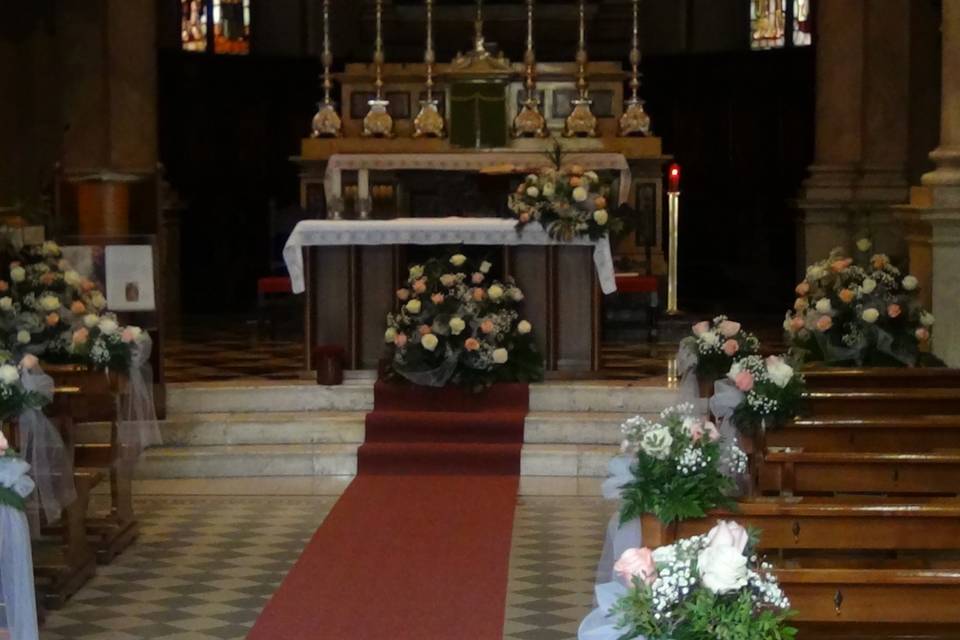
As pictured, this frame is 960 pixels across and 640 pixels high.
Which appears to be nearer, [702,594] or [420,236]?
[702,594]

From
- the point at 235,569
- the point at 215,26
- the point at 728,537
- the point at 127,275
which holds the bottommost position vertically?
the point at 235,569

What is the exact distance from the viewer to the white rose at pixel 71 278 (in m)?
9.77

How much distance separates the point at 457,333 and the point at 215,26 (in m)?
9.02

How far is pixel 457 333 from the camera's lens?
1123 cm

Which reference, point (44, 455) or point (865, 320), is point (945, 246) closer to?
point (865, 320)

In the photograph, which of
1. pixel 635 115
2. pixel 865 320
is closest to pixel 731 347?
pixel 865 320

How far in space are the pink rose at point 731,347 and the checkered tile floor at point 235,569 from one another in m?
1.12

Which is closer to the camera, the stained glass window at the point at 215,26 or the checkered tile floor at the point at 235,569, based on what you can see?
the checkered tile floor at the point at 235,569

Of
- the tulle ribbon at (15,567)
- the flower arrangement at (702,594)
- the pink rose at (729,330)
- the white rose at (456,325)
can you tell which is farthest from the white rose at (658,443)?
the white rose at (456,325)

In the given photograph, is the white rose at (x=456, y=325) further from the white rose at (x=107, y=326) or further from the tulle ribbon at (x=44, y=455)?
the tulle ribbon at (x=44, y=455)

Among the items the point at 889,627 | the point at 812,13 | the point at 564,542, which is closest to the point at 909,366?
the point at 564,542

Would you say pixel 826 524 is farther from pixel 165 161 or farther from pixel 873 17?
pixel 165 161

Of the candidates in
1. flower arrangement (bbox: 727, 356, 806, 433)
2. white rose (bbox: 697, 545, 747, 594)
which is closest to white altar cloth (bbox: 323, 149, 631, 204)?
flower arrangement (bbox: 727, 356, 806, 433)

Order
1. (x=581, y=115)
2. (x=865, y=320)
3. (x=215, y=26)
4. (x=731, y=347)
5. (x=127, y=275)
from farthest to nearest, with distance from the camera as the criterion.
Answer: (x=215, y=26)
(x=581, y=115)
(x=865, y=320)
(x=127, y=275)
(x=731, y=347)
